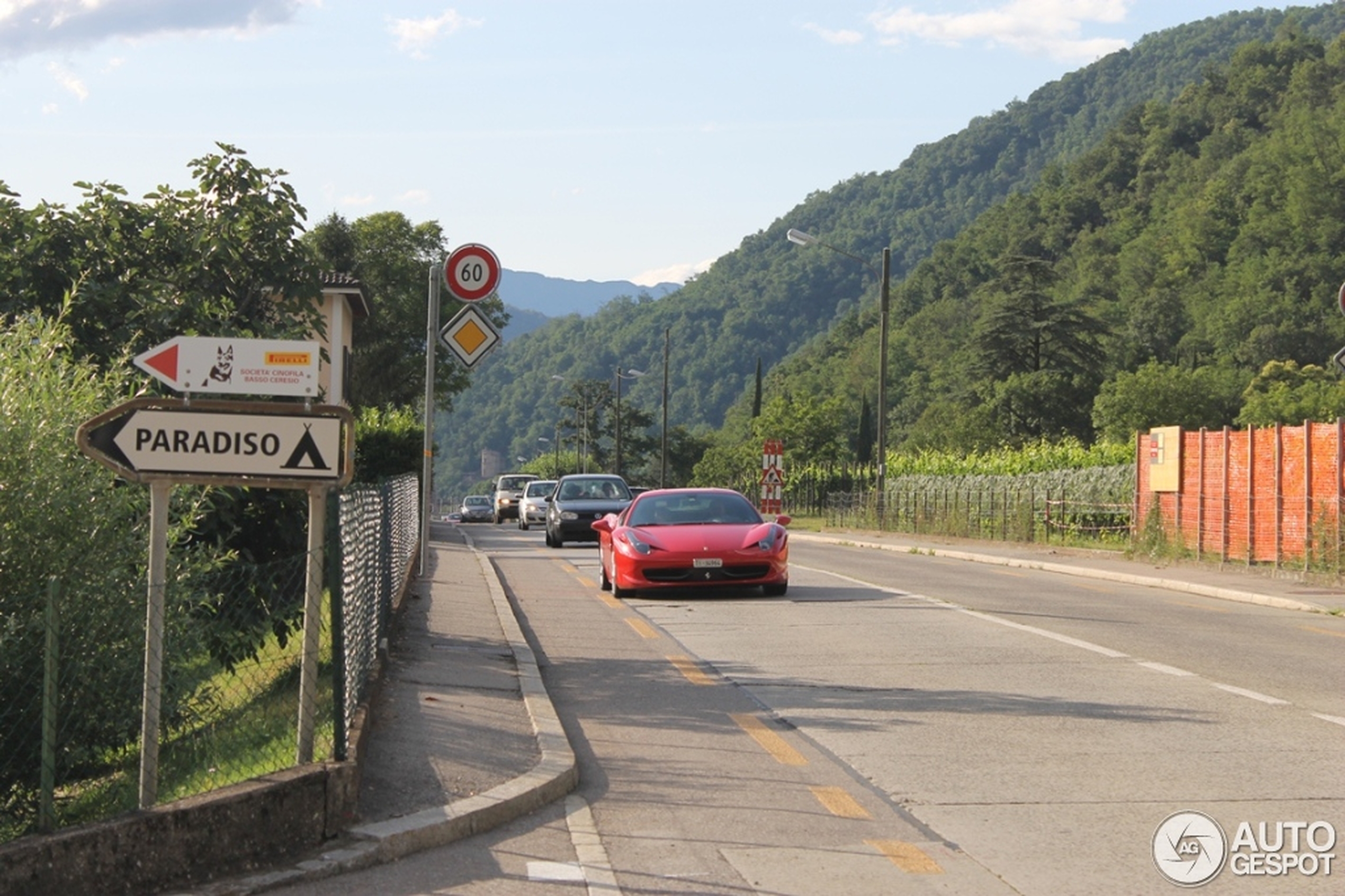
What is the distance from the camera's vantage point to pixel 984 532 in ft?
139

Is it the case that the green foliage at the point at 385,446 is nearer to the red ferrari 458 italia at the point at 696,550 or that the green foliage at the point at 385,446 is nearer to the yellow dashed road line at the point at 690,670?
the red ferrari 458 italia at the point at 696,550

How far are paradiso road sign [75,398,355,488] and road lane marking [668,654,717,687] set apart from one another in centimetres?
527

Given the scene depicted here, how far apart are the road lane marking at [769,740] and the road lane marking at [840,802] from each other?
2.26ft

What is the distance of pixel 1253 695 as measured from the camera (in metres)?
10.9

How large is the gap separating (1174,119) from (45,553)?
134031mm

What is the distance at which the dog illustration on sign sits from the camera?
22.0 ft

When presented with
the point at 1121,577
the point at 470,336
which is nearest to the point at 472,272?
the point at 470,336

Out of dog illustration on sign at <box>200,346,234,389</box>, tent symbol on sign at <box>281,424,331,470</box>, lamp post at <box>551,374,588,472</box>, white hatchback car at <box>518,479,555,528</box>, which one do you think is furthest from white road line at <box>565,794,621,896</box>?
lamp post at <box>551,374,588,472</box>

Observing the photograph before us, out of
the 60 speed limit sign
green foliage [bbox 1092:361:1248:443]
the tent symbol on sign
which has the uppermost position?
green foliage [bbox 1092:361:1248:443]

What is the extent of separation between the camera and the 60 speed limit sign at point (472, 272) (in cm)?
2050

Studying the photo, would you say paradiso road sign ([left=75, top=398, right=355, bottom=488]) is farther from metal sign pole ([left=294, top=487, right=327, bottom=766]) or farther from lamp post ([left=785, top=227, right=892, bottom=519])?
lamp post ([left=785, top=227, right=892, bottom=519])

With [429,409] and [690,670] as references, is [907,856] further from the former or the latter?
[429,409]

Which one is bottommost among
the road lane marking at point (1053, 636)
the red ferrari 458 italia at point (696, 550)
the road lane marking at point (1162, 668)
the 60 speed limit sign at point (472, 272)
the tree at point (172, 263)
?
the road lane marking at point (1053, 636)

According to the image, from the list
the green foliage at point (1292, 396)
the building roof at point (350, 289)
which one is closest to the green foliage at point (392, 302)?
the building roof at point (350, 289)
